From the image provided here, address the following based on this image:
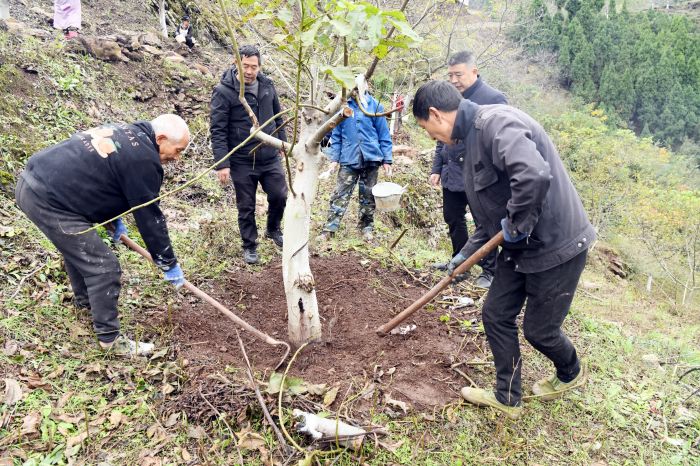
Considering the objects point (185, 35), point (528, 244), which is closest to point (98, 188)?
point (528, 244)

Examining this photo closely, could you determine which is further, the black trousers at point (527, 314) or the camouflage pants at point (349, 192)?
the camouflage pants at point (349, 192)

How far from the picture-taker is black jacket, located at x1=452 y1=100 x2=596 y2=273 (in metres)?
2.16

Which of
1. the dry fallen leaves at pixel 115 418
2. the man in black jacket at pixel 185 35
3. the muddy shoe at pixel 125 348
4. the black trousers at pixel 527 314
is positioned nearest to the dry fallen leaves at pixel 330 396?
the black trousers at pixel 527 314

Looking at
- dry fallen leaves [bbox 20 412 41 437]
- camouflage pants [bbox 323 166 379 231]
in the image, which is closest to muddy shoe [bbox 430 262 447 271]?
camouflage pants [bbox 323 166 379 231]

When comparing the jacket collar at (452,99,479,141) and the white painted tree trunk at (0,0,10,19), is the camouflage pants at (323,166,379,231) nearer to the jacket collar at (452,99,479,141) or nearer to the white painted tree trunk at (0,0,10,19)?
the jacket collar at (452,99,479,141)

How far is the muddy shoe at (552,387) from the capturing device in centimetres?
294

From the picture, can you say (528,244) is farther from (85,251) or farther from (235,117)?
(235,117)

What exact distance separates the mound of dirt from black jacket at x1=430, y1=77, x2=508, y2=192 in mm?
991

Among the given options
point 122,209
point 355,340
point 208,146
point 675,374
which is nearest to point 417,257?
point 355,340

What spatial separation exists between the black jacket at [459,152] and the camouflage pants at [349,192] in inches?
36.9

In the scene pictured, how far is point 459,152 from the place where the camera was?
4051 millimetres

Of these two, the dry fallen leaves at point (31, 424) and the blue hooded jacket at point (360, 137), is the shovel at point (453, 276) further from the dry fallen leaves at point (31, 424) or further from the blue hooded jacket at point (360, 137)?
the blue hooded jacket at point (360, 137)

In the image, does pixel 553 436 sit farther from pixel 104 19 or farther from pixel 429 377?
pixel 104 19

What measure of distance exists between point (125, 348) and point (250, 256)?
5.60 feet
